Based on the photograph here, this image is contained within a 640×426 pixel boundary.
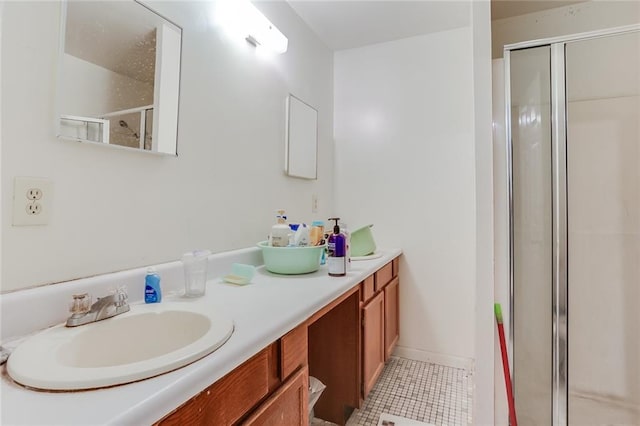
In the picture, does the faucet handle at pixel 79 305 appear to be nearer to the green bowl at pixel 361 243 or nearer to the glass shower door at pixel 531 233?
the green bowl at pixel 361 243

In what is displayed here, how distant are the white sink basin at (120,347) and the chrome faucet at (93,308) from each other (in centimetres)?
2

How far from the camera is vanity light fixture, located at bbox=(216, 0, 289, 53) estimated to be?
55.9 inches

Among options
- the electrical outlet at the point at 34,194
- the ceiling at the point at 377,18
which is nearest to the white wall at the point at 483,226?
the ceiling at the point at 377,18

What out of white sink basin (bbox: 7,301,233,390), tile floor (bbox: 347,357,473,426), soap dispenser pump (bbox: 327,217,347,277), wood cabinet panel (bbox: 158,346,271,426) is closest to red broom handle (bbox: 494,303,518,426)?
tile floor (bbox: 347,357,473,426)

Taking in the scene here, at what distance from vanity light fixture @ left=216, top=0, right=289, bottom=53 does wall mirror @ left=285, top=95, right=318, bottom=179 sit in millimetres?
350

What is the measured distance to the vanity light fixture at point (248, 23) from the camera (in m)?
1.42

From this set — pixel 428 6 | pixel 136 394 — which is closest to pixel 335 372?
pixel 136 394

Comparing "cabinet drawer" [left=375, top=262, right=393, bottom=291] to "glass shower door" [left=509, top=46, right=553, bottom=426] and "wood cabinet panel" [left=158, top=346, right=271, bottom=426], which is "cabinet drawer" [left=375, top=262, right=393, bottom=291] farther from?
"wood cabinet panel" [left=158, top=346, right=271, bottom=426]

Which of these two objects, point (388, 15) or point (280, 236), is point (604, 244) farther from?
point (388, 15)

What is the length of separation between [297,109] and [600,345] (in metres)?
2.03

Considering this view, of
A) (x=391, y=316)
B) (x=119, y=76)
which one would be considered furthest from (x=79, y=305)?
(x=391, y=316)

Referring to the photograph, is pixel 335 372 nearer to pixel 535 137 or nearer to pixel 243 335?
pixel 243 335

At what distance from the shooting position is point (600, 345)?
1.50 m

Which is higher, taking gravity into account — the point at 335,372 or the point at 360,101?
the point at 360,101
